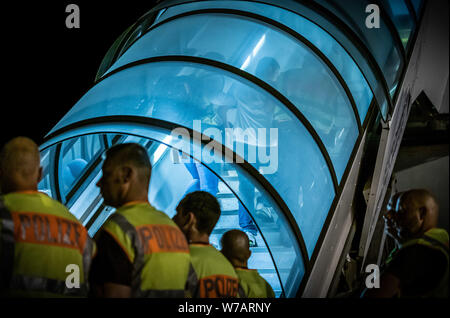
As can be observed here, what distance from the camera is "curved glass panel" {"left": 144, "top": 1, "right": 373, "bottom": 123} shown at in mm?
6605

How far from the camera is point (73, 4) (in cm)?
794

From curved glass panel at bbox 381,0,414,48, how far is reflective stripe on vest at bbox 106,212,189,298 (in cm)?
481

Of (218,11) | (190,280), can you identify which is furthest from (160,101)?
(190,280)

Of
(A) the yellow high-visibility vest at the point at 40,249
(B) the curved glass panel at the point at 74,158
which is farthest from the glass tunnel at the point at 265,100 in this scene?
(A) the yellow high-visibility vest at the point at 40,249

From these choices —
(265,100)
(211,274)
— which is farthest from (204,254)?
(265,100)

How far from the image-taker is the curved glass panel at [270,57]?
6.22 meters

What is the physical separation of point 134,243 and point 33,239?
54 centimetres

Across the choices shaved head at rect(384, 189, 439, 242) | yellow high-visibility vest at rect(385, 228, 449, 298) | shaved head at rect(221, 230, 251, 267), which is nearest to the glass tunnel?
shaved head at rect(221, 230, 251, 267)

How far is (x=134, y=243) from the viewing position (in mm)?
2850

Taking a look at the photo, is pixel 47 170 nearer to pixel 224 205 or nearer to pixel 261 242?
pixel 224 205

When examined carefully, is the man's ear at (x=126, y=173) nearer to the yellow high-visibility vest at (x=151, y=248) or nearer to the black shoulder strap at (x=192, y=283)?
the yellow high-visibility vest at (x=151, y=248)

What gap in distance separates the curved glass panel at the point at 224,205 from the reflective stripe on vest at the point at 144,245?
7.59 feet

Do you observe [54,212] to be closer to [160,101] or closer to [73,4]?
[160,101]

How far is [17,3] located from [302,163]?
16.0 ft
